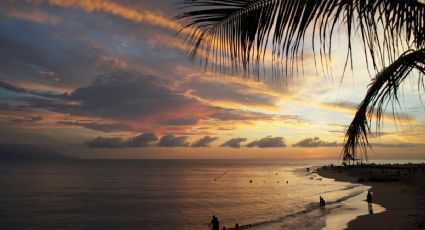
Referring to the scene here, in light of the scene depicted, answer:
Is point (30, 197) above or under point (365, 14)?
under

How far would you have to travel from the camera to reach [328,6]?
167 centimetres

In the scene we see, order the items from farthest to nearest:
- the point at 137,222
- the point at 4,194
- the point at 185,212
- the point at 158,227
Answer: the point at 4,194 < the point at 185,212 < the point at 137,222 < the point at 158,227

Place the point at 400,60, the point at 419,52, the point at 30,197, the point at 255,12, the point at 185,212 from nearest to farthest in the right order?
the point at 255,12 < the point at 419,52 < the point at 400,60 < the point at 185,212 < the point at 30,197

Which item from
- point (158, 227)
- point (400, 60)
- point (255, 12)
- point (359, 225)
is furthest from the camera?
point (158, 227)

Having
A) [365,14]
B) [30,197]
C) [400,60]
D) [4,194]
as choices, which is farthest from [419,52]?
[4,194]

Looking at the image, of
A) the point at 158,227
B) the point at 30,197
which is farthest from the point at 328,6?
the point at 30,197

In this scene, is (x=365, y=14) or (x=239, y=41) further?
(x=239, y=41)

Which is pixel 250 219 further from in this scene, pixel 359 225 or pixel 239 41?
pixel 239 41

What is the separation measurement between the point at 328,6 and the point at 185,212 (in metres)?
43.3

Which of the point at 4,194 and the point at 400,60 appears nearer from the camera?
the point at 400,60

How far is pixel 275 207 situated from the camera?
4562cm

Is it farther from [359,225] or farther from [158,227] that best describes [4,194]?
[359,225]

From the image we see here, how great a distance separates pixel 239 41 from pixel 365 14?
66 cm

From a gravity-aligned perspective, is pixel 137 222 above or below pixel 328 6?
below
